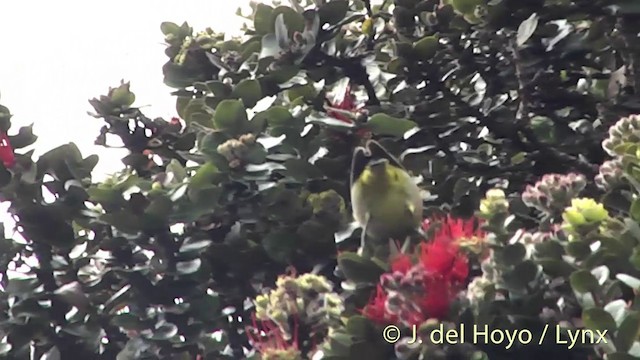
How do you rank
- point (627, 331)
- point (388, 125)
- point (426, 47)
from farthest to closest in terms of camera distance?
1. point (426, 47)
2. point (388, 125)
3. point (627, 331)

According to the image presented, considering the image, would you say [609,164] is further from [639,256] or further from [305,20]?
[305,20]

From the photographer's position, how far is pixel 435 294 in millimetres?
451

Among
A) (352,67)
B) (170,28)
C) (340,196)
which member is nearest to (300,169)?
(340,196)

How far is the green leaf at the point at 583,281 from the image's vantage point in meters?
0.43

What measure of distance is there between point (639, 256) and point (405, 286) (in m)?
0.12

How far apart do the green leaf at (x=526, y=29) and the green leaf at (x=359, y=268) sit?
0.95ft

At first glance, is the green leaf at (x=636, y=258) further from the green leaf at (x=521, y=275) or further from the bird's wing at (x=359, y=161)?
the bird's wing at (x=359, y=161)

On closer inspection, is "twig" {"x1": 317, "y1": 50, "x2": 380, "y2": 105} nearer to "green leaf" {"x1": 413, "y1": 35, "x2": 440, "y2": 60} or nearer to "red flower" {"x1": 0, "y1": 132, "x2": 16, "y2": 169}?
"green leaf" {"x1": 413, "y1": 35, "x2": 440, "y2": 60}

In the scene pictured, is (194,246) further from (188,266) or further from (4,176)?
(4,176)

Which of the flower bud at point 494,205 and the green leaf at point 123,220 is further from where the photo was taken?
the green leaf at point 123,220

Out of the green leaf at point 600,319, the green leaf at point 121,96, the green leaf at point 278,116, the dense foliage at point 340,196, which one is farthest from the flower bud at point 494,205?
the green leaf at point 121,96

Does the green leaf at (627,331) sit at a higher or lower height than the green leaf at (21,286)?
higher

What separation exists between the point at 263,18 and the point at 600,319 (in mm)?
433

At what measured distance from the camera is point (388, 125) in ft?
2.10
